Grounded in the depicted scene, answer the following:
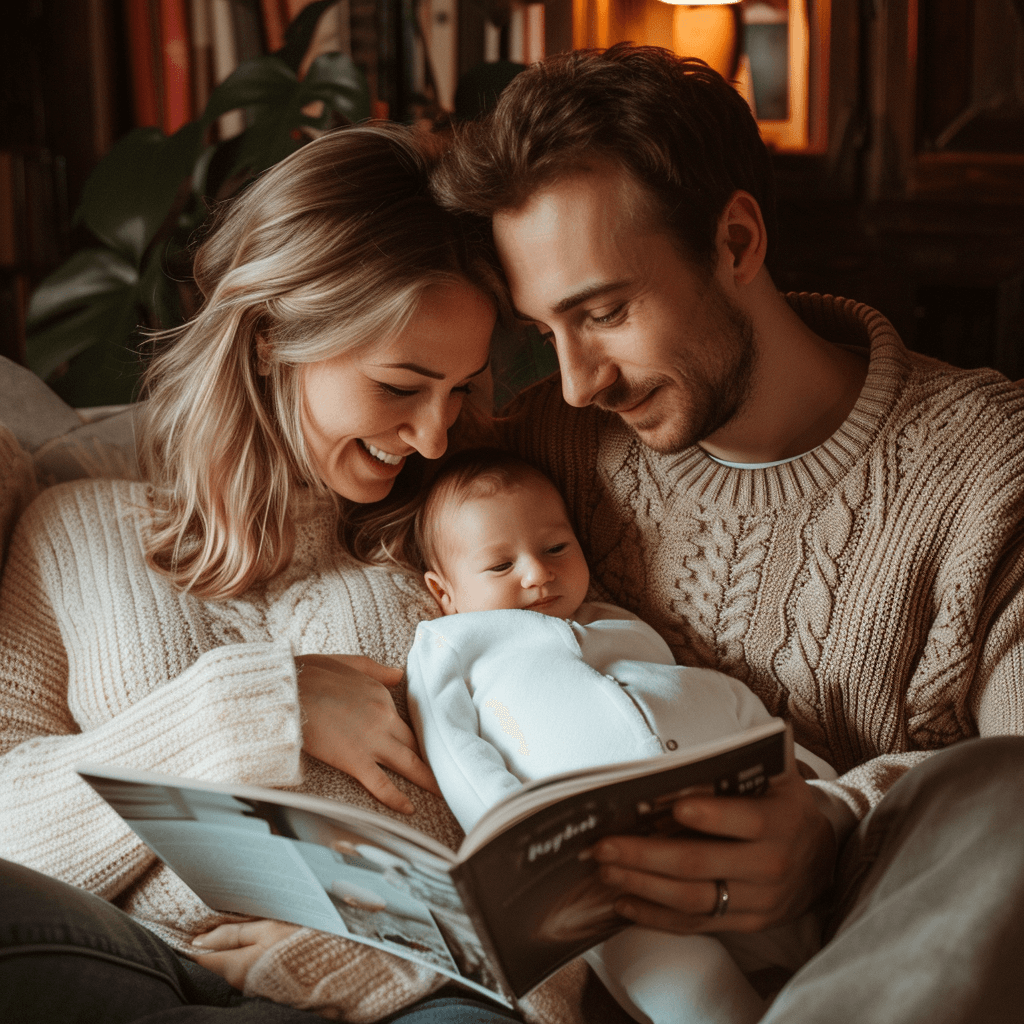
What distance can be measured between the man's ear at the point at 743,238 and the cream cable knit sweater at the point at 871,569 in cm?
21

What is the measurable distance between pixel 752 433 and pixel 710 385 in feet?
0.41

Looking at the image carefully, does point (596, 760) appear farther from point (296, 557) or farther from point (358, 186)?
point (358, 186)

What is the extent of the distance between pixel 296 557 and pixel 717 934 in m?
0.76

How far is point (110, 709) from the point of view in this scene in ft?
4.10

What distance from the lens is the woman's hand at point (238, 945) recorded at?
1.04 meters

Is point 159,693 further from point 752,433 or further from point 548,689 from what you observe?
point 752,433

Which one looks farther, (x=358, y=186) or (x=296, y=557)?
(x=296, y=557)

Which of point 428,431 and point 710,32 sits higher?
point 710,32

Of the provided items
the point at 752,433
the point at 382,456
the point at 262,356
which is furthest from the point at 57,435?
the point at 752,433

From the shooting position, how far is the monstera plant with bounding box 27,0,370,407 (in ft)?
6.85

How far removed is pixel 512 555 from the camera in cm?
138

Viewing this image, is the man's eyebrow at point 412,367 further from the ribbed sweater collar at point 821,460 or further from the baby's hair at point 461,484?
the ribbed sweater collar at point 821,460

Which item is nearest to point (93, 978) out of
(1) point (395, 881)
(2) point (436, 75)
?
(1) point (395, 881)

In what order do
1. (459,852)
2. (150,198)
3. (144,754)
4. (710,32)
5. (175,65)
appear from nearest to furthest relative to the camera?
(459,852) → (144,754) → (150,198) → (710,32) → (175,65)
